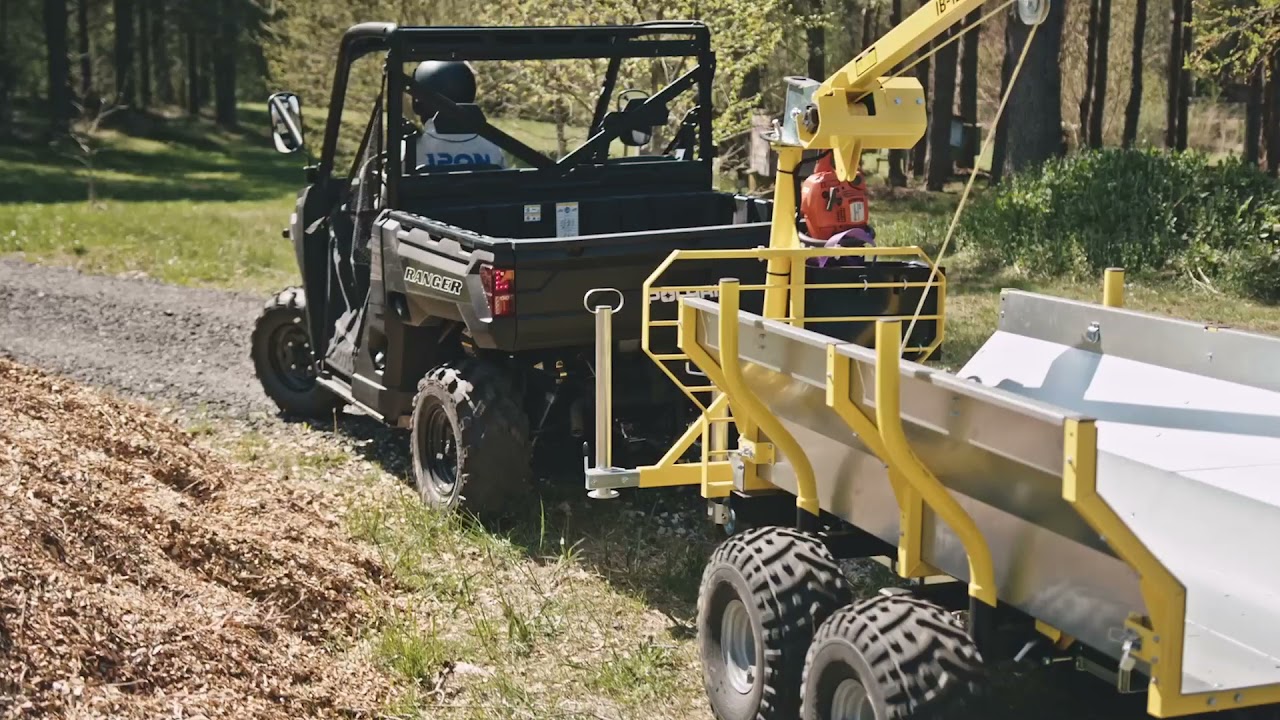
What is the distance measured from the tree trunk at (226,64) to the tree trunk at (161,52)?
1.97m

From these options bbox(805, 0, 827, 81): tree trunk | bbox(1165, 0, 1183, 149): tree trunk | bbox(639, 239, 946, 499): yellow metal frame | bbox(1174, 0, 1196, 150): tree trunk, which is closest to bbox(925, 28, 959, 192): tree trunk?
bbox(805, 0, 827, 81): tree trunk

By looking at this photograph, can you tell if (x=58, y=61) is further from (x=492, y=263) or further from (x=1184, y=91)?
(x=492, y=263)

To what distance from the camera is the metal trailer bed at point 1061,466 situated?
121 inches

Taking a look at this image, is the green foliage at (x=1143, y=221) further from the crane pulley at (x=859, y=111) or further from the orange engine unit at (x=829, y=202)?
the crane pulley at (x=859, y=111)

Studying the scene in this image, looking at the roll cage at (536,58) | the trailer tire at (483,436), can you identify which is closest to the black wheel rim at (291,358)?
the roll cage at (536,58)

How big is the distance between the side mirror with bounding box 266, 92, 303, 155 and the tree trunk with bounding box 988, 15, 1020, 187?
34.2ft

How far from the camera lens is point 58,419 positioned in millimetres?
6520

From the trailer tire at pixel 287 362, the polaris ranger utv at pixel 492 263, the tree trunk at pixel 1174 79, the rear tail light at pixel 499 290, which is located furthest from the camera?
the tree trunk at pixel 1174 79

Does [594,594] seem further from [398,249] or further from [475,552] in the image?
[398,249]

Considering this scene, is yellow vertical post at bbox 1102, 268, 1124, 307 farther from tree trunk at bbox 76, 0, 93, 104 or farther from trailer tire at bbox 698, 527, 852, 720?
tree trunk at bbox 76, 0, 93, 104

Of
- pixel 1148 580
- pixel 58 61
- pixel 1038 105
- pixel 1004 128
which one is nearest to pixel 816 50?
pixel 1004 128

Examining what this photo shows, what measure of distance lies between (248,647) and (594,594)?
1642mm

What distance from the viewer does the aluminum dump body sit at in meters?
3.21

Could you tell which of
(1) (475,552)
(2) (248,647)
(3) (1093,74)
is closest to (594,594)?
(1) (475,552)
